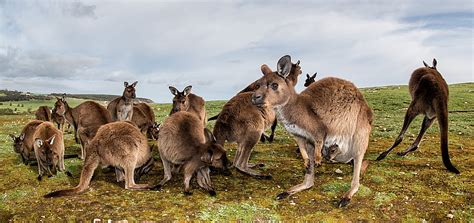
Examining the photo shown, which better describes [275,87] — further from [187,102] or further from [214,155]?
[187,102]

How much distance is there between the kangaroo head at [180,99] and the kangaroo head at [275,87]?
5.02m

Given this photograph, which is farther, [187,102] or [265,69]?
[187,102]

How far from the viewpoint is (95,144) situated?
851 centimetres

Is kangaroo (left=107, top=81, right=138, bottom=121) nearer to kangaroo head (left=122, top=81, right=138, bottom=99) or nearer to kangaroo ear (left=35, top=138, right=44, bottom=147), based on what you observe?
kangaroo head (left=122, top=81, right=138, bottom=99)

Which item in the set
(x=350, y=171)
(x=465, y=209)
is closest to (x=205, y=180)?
(x=350, y=171)

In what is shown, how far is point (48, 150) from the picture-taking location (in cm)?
974

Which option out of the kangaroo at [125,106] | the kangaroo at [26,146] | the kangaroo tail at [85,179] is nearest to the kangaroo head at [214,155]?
the kangaroo tail at [85,179]

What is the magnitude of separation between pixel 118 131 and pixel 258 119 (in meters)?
3.10

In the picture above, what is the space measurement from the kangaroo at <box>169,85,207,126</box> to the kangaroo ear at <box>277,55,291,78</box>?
5.27 meters

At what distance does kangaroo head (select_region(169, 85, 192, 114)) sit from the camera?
12.1 metres

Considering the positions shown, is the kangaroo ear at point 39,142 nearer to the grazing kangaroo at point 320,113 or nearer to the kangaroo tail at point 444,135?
the grazing kangaroo at point 320,113

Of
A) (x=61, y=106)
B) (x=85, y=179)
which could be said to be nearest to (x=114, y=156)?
(x=85, y=179)

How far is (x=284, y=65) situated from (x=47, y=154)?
6077 millimetres

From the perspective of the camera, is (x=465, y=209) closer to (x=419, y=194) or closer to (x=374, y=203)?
(x=419, y=194)
